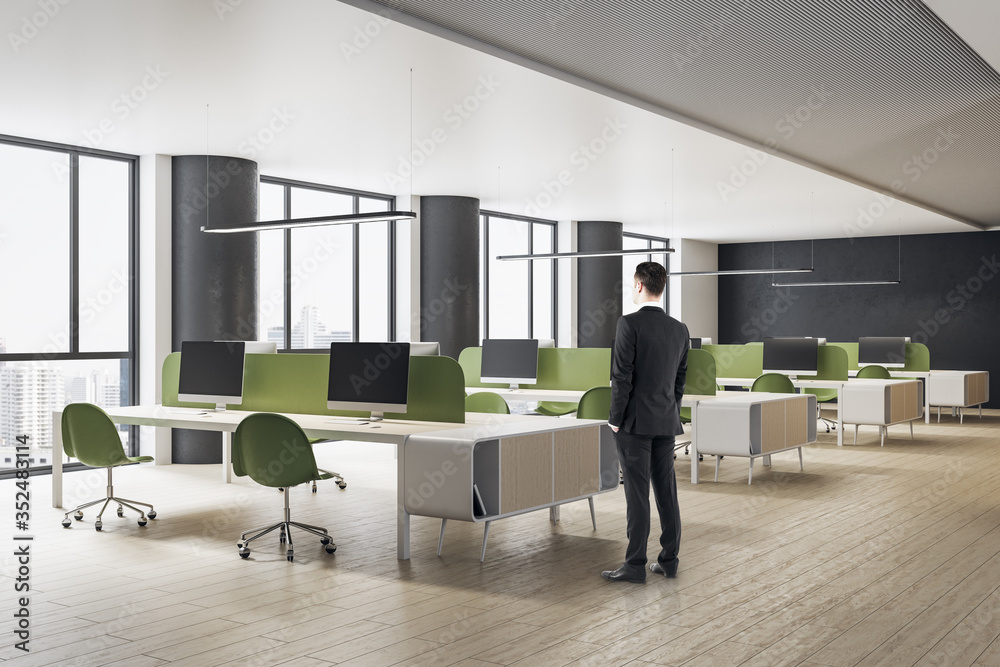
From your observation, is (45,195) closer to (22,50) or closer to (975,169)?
(22,50)

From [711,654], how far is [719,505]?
3.17 meters

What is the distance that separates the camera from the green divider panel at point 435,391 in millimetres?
5379

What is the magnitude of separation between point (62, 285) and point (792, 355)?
284 inches

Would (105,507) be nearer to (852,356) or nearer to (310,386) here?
(310,386)

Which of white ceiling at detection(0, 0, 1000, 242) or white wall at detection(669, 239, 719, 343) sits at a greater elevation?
white ceiling at detection(0, 0, 1000, 242)

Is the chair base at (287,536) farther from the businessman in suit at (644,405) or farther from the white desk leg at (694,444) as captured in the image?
the white desk leg at (694,444)

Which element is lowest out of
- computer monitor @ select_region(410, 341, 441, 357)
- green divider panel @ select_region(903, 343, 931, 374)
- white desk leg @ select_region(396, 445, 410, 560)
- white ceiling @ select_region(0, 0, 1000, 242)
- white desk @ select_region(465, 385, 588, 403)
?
white desk leg @ select_region(396, 445, 410, 560)

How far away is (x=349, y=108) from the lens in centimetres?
670

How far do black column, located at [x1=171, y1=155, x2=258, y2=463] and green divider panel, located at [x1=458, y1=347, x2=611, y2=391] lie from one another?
2.47 m

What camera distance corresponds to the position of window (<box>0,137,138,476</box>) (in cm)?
770

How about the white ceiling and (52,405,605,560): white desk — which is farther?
the white ceiling

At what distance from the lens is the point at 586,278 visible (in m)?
13.3

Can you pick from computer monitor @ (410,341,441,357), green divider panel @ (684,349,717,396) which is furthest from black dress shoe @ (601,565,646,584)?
green divider panel @ (684,349,717,396)

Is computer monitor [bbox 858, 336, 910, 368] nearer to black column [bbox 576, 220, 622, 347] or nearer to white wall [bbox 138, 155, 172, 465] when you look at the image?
black column [bbox 576, 220, 622, 347]
